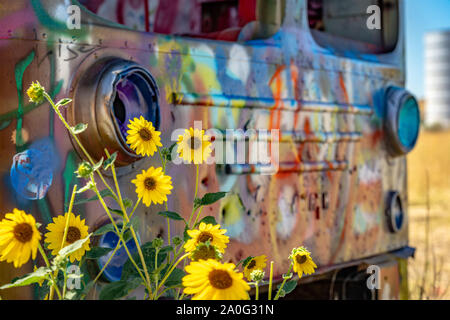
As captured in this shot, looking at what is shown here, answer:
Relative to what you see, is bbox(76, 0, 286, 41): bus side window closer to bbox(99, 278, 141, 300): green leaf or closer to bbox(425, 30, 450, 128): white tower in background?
bbox(99, 278, 141, 300): green leaf

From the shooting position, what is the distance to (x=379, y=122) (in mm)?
3461

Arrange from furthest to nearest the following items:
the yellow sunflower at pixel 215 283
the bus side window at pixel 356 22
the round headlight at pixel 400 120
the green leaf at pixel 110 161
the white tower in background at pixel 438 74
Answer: the white tower in background at pixel 438 74 < the bus side window at pixel 356 22 < the round headlight at pixel 400 120 < the green leaf at pixel 110 161 < the yellow sunflower at pixel 215 283

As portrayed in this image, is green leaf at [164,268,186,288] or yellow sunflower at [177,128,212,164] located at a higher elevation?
yellow sunflower at [177,128,212,164]

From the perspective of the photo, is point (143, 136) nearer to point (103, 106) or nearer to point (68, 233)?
point (103, 106)

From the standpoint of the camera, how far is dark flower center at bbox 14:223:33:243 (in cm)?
155

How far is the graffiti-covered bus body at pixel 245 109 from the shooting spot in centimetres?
194

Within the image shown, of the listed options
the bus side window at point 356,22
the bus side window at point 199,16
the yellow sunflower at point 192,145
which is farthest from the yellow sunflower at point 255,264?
the bus side window at point 356,22

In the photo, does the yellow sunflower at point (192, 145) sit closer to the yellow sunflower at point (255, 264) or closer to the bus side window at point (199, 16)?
the yellow sunflower at point (255, 264)

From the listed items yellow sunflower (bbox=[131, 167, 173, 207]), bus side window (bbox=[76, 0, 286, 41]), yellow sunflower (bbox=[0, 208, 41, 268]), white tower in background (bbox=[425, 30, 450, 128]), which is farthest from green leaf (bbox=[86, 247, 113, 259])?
white tower in background (bbox=[425, 30, 450, 128])

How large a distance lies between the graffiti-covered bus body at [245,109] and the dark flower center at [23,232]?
343 millimetres

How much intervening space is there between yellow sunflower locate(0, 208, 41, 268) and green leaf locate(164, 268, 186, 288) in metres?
0.39

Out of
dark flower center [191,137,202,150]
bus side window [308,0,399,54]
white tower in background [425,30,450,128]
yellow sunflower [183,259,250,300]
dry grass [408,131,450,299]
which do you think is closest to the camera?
yellow sunflower [183,259,250,300]

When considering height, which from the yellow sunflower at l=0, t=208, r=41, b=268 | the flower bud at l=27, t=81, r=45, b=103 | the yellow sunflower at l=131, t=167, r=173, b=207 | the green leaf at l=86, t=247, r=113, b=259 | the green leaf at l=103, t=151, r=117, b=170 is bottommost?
the green leaf at l=86, t=247, r=113, b=259

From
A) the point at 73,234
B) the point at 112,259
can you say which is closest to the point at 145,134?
the point at 73,234
